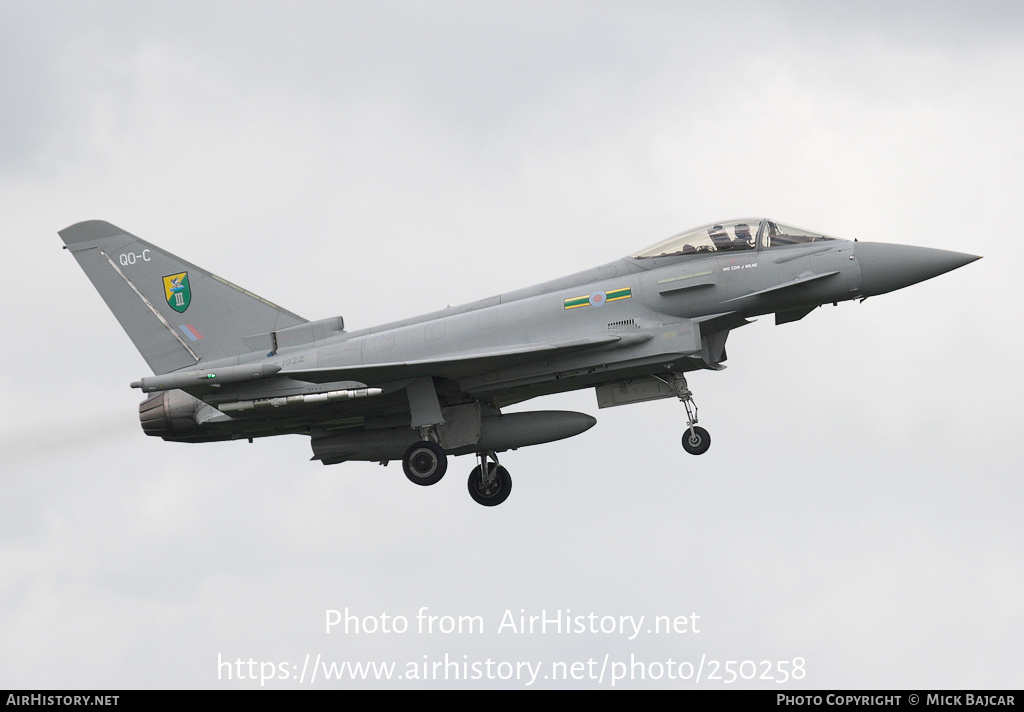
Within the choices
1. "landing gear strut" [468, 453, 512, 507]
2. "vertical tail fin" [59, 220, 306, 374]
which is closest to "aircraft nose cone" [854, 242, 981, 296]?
"landing gear strut" [468, 453, 512, 507]

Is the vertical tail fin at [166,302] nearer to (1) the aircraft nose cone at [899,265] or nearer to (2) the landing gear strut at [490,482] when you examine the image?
(2) the landing gear strut at [490,482]

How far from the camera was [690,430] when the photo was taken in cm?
1920

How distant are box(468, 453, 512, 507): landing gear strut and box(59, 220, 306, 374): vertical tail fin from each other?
406 centimetres

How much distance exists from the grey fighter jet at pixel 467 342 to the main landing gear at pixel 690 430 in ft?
0.07

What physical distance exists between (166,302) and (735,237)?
9649mm

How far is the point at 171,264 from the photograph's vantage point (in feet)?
72.0

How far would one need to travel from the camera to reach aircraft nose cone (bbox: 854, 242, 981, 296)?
1852 cm

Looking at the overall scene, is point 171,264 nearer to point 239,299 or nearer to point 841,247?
point 239,299

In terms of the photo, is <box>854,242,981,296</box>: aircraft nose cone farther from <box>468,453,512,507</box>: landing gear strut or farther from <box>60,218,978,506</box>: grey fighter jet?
<box>468,453,512,507</box>: landing gear strut

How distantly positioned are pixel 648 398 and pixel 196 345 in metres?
7.66

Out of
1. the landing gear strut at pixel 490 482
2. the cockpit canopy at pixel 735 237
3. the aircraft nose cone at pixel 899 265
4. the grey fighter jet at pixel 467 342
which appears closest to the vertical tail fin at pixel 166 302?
the grey fighter jet at pixel 467 342

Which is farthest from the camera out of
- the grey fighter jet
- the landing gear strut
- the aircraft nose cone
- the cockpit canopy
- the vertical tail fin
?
the landing gear strut

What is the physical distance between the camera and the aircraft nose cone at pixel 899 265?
18.5m

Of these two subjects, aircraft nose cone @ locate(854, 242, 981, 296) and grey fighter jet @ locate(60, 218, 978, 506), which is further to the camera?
grey fighter jet @ locate(60, 218, 978, 506)
